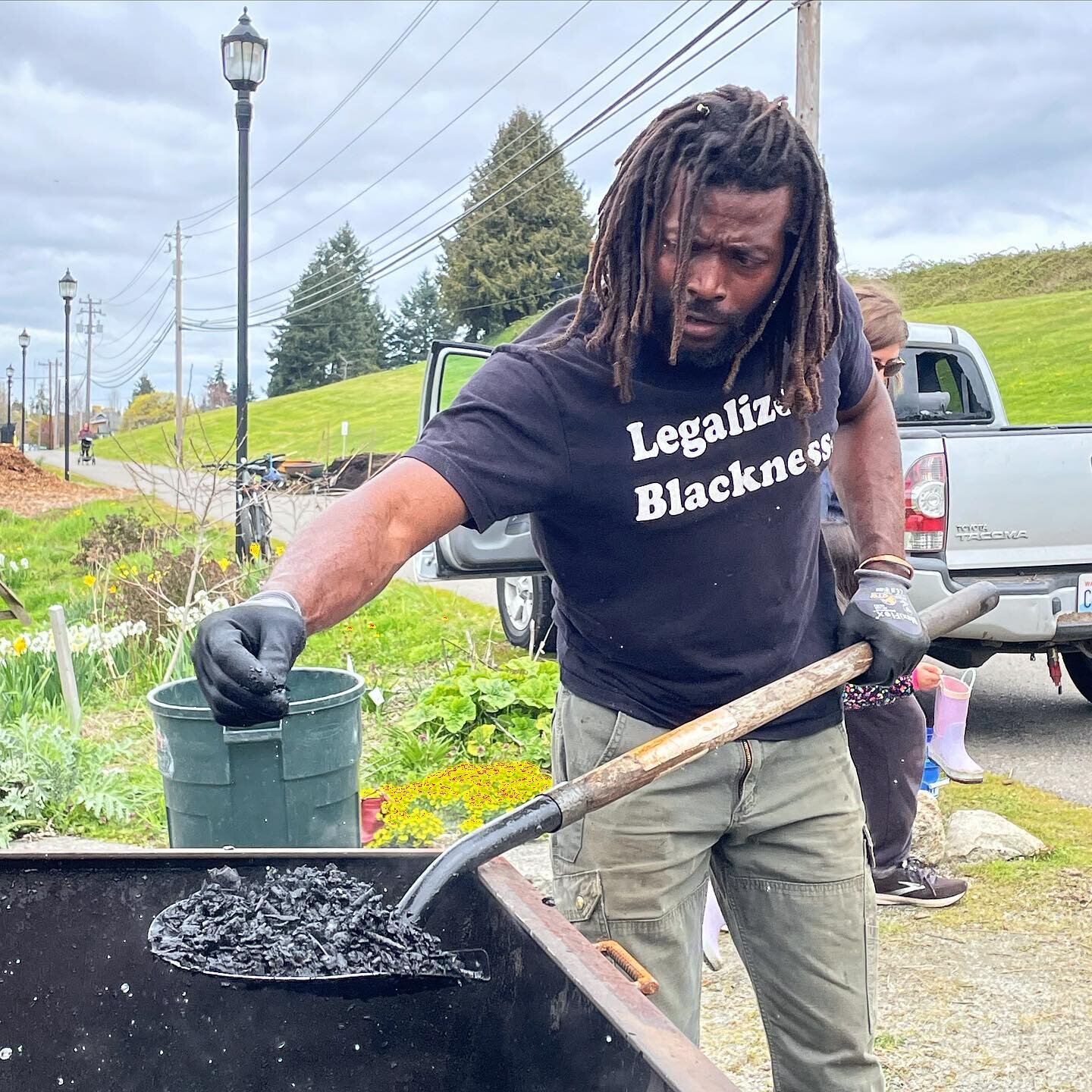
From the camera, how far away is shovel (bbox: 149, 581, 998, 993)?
1657 mm

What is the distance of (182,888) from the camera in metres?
1.83

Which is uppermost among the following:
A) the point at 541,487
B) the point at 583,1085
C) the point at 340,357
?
the point at 340,357

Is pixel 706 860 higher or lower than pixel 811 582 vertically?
lower

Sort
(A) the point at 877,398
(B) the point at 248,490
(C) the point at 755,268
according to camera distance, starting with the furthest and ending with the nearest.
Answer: (B) the point at 248,490
(A) the point at 877,398
(C) the point at 755,268

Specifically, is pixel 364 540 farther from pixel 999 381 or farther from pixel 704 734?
pixel 999 381

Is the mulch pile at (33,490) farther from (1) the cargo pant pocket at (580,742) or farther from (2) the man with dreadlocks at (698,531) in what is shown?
(2) the man with dreadlocks at (698,531)

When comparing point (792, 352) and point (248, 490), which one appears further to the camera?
point (248, 490)

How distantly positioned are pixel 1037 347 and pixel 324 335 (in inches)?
1803

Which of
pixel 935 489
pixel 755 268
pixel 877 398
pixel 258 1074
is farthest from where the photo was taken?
pixel 935 489

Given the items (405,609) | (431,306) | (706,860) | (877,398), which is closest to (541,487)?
(706,860)

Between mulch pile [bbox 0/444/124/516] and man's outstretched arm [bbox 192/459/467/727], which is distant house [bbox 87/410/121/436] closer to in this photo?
mulch pile [bbox 0/444/124/516]

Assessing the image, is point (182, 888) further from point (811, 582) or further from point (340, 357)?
point (340, 357)

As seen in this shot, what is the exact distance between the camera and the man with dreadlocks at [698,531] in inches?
74.5

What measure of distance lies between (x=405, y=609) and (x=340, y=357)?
2388 inches
